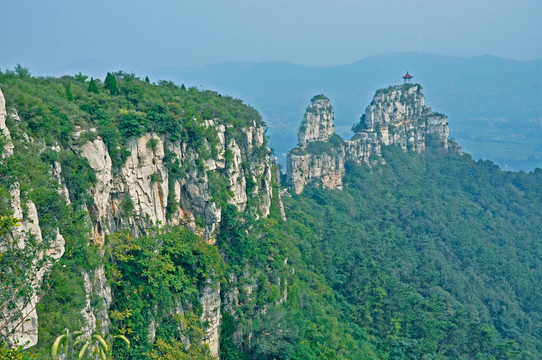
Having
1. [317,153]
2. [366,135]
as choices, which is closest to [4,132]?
[317,153]

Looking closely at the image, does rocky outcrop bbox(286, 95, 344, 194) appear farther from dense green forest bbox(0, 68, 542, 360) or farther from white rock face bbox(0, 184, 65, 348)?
white rock face bbox(0, 184, 65, 348)

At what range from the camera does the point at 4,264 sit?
47.5 feet

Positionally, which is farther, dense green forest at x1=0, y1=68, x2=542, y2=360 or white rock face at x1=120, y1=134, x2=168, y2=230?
white rock face at x1=120, y1=134, x2=168, y2=230

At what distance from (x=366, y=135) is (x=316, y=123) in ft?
37.0

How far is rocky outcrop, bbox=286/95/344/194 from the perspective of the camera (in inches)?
2351

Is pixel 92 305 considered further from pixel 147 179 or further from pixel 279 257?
pixel 279 257

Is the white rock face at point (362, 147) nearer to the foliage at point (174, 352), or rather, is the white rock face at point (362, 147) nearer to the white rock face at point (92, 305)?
the foliage at point (174, 352)

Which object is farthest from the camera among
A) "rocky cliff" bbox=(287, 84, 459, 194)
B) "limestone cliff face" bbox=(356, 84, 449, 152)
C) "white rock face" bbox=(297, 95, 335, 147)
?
"limestone cliff face" bbox=(356, 84, 449, 152)

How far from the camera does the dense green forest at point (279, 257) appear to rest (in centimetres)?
1888

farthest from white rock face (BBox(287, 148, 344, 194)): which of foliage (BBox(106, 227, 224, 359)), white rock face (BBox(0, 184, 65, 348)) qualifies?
white rock face (BBox(0, 184, 65, 348))

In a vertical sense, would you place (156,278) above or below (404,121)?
below

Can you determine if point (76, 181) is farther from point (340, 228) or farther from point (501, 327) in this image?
point (501, 327)

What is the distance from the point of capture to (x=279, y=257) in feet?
107

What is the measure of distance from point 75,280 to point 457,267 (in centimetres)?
4507
